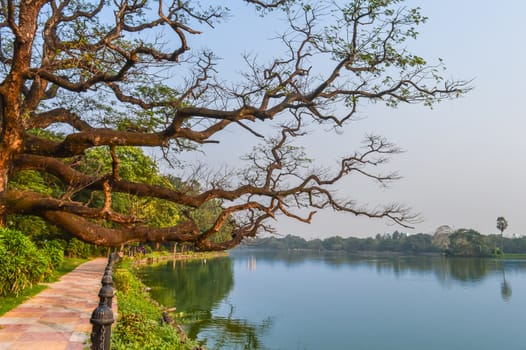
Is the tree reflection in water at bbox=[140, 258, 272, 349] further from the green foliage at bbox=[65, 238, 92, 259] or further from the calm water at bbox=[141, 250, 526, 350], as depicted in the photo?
the green foliage at bbox=[65, 238, 92, 259]

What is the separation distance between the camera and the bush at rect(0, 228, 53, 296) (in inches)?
324

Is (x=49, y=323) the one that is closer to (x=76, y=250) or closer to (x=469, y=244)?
(x=76, y=250)

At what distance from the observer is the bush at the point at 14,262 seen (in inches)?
324

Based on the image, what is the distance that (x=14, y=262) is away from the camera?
8305mm

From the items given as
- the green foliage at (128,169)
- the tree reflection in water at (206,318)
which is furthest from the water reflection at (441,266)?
the green foliage at (128,169)

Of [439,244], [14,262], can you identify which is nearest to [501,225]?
[439,244]

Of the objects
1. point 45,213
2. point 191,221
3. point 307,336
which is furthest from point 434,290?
point 45,213

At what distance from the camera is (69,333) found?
6281mm

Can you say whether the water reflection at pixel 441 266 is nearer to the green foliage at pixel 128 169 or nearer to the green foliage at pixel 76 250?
the green foliage at pixel 76 250

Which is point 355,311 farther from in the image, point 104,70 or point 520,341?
point 104,70

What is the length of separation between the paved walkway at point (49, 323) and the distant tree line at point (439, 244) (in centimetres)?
4165

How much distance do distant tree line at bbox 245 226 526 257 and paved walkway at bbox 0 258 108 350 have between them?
41648 millimetres

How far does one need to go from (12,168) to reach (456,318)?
60.2 feet

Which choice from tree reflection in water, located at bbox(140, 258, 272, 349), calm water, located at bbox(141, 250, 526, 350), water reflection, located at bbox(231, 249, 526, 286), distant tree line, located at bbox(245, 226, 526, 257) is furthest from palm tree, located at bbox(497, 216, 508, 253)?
tree reflection in water, located at bbox(140, 258, 272, 349)
